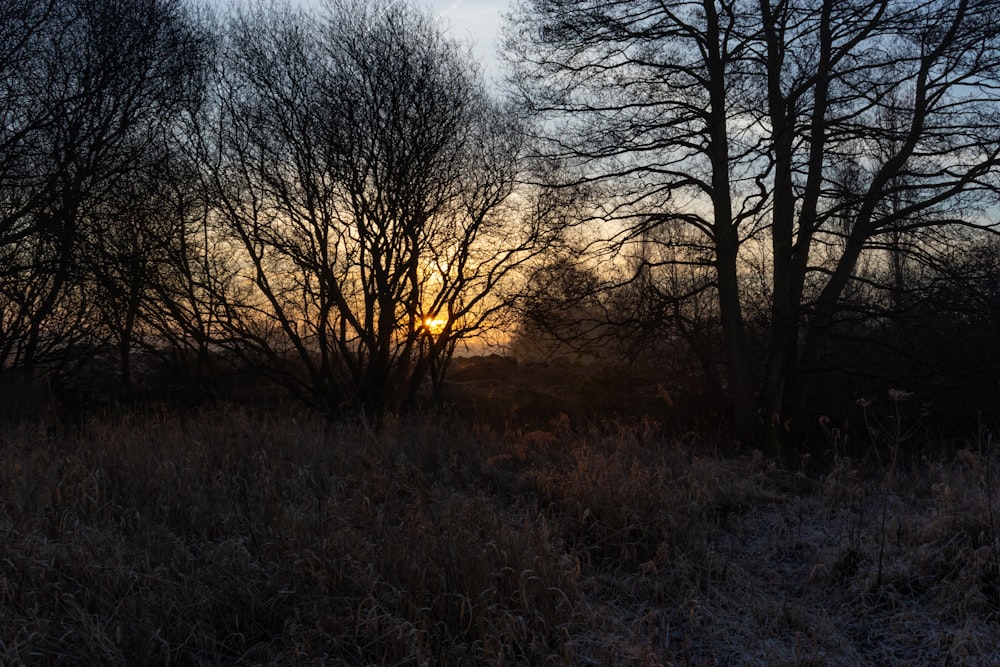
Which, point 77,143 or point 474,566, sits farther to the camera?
point 77,143

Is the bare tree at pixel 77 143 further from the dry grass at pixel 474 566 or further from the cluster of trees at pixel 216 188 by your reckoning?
the dry grass at pixel 474 566

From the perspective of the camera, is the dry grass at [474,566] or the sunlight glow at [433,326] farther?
the sunlight glow at [433,326]

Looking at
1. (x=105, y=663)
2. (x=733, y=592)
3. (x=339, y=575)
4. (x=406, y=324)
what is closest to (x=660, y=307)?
(x=406, y=324)

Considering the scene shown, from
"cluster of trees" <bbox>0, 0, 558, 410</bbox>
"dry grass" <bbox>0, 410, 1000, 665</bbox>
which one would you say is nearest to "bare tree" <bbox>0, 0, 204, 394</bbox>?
"cluster of trees" <bbox>0, 0, 558, 410</bbox>

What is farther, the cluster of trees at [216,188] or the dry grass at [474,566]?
the cluster of trees at [216,188]

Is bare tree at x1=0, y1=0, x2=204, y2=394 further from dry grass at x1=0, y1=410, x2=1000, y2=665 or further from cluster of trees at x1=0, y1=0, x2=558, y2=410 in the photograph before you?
dry grass at x1=0, y1=410, x2=1000, y2=665

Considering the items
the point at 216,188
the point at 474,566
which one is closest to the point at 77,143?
the point at 216,188

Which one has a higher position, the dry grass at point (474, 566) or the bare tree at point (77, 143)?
the bare tree at point (77, 143)

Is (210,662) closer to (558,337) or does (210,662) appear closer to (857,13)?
(558,337)

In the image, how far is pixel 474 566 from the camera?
3670 mm

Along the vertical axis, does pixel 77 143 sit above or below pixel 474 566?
above

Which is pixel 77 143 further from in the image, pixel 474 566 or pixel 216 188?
pixel 474 566

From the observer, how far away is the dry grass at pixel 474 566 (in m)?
3.31

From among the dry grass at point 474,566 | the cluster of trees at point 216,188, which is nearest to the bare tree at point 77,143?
the cluster of trees at point 216,188
